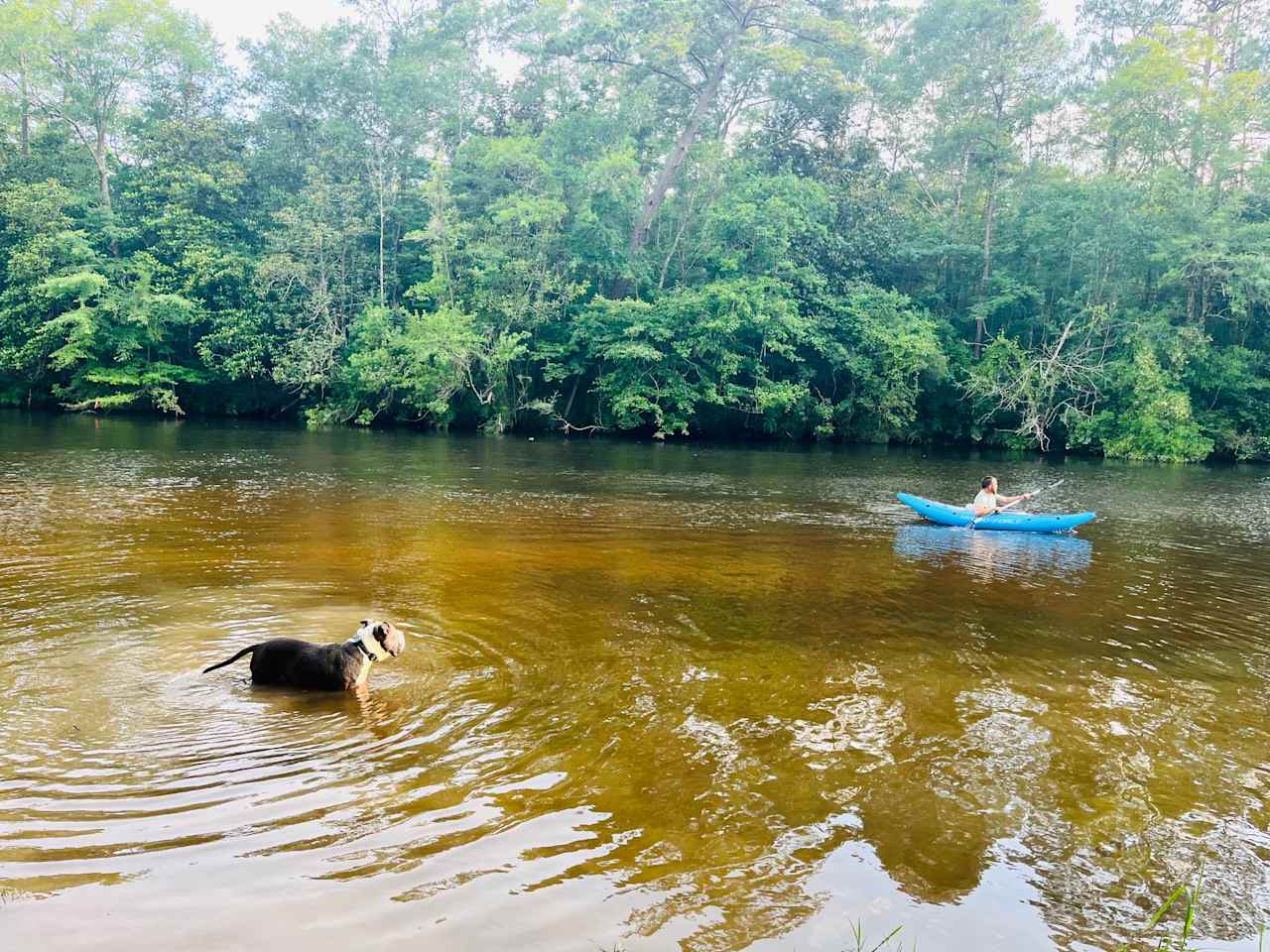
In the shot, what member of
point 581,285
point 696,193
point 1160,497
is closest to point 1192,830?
point 1160,497

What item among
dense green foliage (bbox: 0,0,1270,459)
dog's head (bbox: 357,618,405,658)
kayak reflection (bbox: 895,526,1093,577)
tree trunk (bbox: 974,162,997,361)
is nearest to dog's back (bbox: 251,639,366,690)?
dog's head (bbox: 357,618,405,658)

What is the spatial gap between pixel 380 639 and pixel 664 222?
3361cm

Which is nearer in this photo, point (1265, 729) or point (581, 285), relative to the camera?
point (1265, 729)

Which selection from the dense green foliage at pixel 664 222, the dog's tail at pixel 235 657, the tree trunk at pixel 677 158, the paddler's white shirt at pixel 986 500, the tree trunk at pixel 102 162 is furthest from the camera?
the tree trunk at pixel 102 162

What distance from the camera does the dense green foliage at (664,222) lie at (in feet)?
106

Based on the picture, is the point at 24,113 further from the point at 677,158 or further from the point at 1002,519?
the point at 1002,519

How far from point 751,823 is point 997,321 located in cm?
3700

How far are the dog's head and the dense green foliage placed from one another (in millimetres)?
26348

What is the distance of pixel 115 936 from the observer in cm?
326

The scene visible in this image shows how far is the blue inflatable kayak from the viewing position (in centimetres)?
1474

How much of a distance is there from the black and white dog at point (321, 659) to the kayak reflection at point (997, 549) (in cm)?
869

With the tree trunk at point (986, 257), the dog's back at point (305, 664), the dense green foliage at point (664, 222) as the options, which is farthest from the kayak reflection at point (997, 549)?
the tree trunk at point (986, 257)

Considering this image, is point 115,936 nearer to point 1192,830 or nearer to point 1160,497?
point 1192,830

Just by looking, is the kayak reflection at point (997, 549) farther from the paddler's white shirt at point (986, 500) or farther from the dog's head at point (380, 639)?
the dog's head at point (380, 639)
